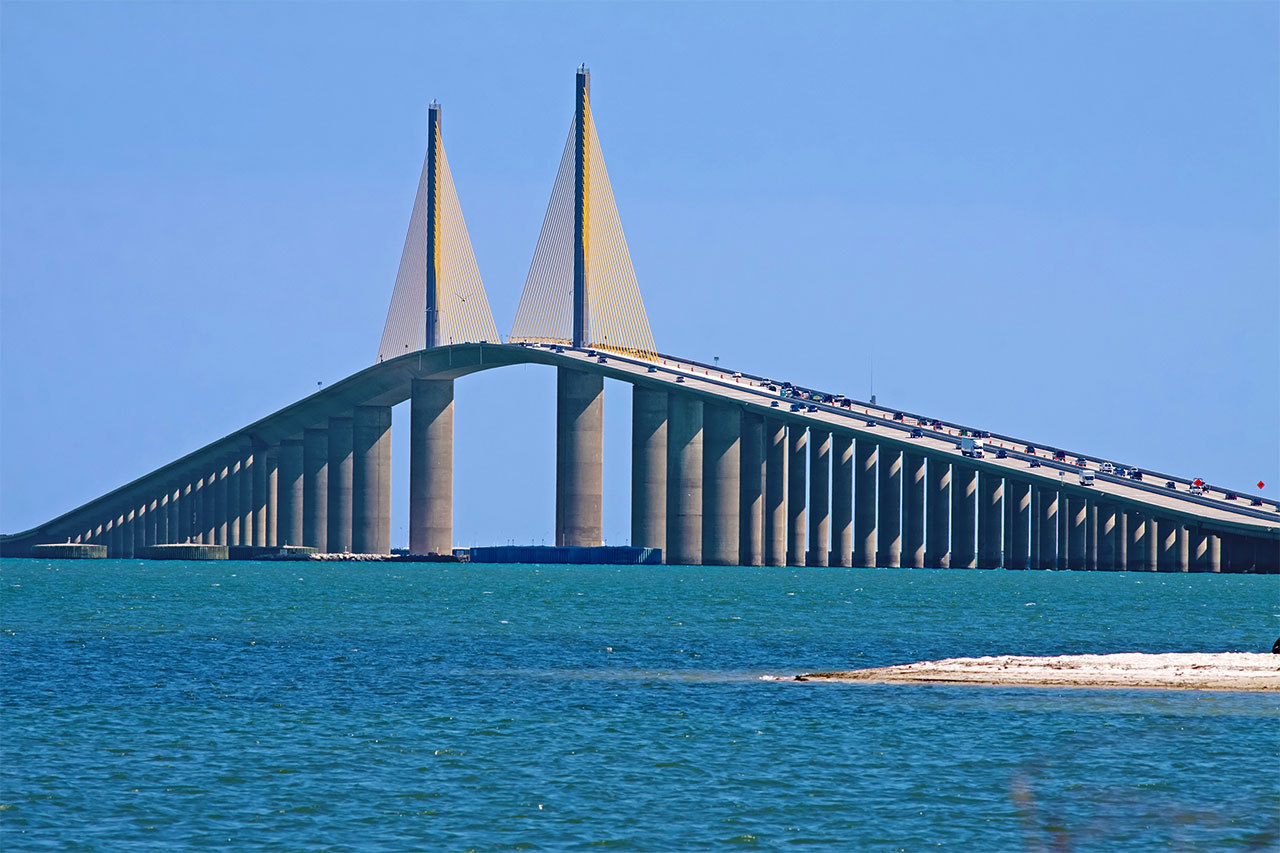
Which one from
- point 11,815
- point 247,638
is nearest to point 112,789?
point 11,815

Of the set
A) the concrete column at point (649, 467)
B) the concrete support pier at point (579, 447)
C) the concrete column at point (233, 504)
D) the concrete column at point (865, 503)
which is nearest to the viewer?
the concrete column at point (865, 503)

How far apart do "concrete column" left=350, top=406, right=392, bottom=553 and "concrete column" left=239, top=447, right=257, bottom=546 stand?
19653 mm

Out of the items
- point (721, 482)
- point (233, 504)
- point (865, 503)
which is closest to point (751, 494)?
point (721, 482)

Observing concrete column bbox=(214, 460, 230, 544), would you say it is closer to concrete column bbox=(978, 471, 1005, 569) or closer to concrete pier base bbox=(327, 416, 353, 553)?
concrete pier base bbox=(327, 416, 353, 553)

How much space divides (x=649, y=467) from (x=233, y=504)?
61711 mm

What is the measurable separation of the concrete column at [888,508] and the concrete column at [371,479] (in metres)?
52.3

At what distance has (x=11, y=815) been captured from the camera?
24.9 meters

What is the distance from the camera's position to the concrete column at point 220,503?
18638cm

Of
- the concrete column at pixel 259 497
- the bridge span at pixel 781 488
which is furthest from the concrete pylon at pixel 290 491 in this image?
the bridge span at pixel 781 488

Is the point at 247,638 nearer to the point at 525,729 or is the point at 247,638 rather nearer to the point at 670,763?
the point at 525,729

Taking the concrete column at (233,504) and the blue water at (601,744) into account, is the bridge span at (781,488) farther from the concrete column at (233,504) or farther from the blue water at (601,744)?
the blue water at (601,744)

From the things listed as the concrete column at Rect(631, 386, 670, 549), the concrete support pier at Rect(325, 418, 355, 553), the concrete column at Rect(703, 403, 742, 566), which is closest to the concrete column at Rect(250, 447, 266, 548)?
the concrete support pier at Rect(325, 418, 355, 553)

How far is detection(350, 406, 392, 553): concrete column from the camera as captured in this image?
167125 mm

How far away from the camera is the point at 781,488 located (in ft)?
447
